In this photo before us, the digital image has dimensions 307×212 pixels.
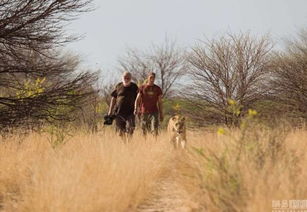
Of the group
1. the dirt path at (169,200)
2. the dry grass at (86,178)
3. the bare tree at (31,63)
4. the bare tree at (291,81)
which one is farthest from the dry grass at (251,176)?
the bare tree at (291,81)

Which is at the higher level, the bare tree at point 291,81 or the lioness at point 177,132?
the bare tree at point 291,81

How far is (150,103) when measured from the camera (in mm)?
7426

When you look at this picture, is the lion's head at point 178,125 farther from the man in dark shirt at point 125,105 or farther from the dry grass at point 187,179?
the dry grass at point 187,179

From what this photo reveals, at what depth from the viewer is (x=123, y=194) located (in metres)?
3.69

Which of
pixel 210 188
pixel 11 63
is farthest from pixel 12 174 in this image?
pixel 210 188

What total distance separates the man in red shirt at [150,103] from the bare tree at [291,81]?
6906mm

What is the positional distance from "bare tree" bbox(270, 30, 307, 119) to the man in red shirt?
691 centimetres

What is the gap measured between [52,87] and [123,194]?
314cm

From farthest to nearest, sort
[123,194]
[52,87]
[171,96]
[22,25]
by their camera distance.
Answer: [171,96] < [52,87] < [22,25] < [123,194]

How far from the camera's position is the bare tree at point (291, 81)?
42.2 feet

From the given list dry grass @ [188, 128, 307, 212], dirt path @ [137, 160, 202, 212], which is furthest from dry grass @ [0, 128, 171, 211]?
dry grass @ [188, 128, 307, 212]

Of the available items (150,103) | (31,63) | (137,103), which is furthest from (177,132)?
(31,63)

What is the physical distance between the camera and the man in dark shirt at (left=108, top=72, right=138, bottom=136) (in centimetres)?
710

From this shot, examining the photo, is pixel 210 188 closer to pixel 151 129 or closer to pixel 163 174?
pixel 163 174
